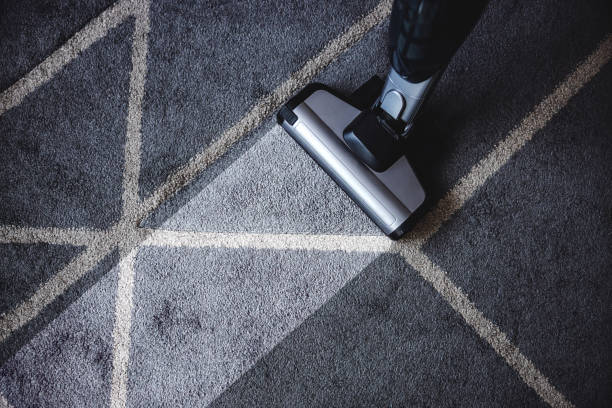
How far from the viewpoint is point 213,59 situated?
88cm

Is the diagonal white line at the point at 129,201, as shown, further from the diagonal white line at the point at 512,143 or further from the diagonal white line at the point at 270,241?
the diagonal white line at the point at 512,143

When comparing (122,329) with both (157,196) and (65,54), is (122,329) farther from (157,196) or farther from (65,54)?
(65,54)

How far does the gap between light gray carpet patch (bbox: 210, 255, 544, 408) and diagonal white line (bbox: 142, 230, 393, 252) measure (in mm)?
49

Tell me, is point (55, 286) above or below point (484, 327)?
above

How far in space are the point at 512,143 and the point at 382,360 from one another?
45 cm

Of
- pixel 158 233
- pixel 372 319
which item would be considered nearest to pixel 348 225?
pixel 372 319

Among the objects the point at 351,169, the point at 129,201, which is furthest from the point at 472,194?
the point at 129,201

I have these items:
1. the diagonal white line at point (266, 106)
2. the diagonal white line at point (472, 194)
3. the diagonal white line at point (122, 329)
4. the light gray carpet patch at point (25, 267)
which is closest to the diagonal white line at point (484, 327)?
the diagonal white line at point (472, 194)

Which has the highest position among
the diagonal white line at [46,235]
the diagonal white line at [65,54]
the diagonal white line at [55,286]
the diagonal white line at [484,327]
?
the diagonal white line at [65,54]

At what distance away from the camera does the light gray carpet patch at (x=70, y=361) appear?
797mm

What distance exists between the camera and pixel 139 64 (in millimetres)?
879

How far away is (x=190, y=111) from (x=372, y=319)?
1.61 feet

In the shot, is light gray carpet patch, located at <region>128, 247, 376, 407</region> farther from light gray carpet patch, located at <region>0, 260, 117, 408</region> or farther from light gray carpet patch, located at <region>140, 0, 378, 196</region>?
light gray carpet patch, located at <region>140, 0, 378, 196</region>

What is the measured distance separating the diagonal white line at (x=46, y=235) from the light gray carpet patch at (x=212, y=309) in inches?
4.3
